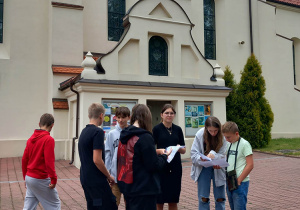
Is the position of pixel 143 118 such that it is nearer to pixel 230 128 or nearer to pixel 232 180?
pixel 230 128

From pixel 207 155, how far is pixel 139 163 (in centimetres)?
145

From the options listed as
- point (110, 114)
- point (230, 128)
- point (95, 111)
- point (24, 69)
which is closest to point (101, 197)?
point (95, 111)

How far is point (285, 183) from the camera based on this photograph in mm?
8297

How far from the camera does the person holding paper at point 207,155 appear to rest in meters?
4.44

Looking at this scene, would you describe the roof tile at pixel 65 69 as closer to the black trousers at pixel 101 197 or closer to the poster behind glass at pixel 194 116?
the poster behind glass at pixel 194 116

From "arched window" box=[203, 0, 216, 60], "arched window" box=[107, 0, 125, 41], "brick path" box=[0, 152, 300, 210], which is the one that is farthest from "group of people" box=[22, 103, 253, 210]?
"arched window" box=[203, 0, 216, 60]

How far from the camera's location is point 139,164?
131 inches

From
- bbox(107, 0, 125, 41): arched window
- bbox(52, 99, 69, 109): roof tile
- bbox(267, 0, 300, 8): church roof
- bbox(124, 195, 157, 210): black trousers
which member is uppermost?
bbox(267, 0, 300, 8): church roof

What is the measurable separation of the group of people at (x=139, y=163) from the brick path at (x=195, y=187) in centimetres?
175

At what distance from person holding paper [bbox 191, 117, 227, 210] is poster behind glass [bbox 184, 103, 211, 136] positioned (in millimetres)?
8396

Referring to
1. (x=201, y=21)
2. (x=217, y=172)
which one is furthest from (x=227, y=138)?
(x=201, y=21)

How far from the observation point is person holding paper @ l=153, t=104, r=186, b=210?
4617 mm

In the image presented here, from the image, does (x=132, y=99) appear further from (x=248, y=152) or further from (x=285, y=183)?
(x=248, y=152)

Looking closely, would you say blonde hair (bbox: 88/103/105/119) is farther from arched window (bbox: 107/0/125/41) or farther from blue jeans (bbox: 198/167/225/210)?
arched window (bbox: 107/0/125/41)
